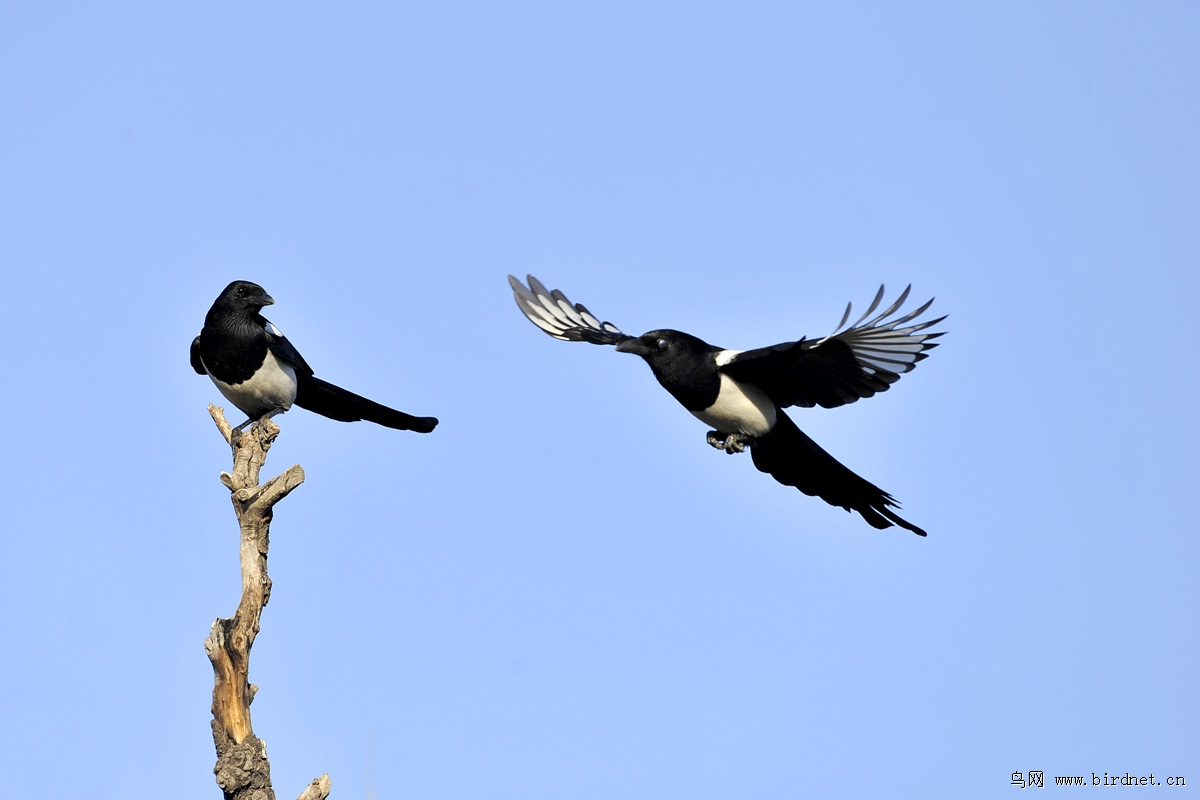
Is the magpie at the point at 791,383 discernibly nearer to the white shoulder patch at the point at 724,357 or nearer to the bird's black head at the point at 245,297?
the white shoulder patch at the point at 724,357

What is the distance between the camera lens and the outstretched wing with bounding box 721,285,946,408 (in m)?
5.98

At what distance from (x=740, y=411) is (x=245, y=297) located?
2.57m

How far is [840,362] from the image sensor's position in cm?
637

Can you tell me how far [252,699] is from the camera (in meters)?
5.45

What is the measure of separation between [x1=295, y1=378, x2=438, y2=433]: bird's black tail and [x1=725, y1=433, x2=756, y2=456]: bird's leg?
192 centimetres

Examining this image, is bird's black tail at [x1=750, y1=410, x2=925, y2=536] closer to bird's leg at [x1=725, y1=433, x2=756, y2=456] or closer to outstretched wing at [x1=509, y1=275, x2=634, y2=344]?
bird's leg at [x1=725, y1=433, x2=756, y2=456]

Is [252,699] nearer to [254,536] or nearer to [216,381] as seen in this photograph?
[254,536]

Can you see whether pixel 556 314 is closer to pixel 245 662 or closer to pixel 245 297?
pixel 245 297

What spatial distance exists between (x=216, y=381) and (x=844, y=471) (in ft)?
10.6

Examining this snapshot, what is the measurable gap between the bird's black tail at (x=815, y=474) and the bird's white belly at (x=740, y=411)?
0.45ft

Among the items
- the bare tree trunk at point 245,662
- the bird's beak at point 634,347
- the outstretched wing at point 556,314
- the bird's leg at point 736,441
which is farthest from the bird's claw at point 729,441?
the bare tree trunk at point 245,662

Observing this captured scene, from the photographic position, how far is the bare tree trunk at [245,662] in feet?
17.4

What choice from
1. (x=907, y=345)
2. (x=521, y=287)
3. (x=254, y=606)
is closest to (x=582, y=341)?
(x=521, y=287)

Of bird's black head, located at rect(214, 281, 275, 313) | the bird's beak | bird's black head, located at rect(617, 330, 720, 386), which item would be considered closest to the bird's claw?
bird's black head, located at rect(617, 330, 720, 386)
